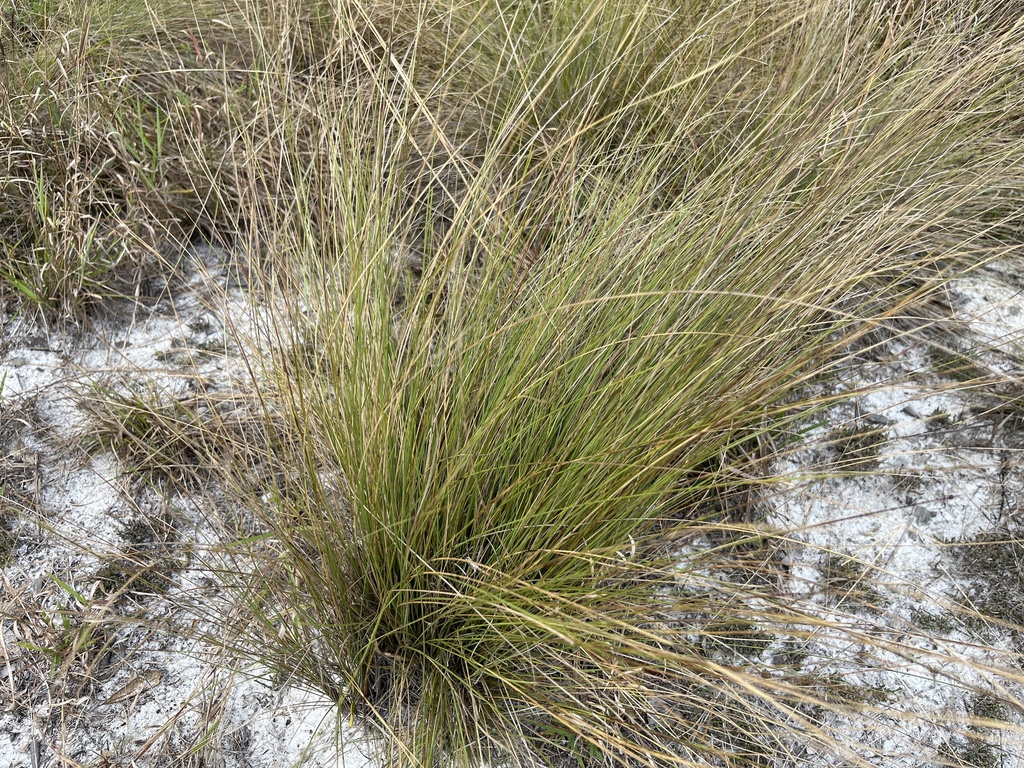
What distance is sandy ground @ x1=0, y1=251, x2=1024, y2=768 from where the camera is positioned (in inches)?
58.7

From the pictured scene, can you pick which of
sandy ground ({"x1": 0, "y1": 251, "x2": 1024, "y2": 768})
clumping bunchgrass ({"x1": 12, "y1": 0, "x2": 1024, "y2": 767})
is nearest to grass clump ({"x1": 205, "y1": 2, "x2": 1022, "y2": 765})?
clumping bunchgrass ({"x1": 12, "y1": 0, "x2": 1024, "y2": 767})

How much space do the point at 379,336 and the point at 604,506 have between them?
497 mm

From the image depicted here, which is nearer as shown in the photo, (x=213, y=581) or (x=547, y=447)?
(x=547, y=447)

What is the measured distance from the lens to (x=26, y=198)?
2.11 metres

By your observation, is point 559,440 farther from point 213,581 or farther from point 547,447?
point 213,581

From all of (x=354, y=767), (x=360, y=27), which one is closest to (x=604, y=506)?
(x=354, y=767)

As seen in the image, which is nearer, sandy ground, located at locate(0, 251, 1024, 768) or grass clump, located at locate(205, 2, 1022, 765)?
grass clump, located at locate(205, 2, 1022, 765)

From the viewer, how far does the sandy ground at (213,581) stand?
1492 mm

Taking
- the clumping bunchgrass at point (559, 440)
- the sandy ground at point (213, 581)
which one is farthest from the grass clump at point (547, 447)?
the sandy ground at point (213, 581)

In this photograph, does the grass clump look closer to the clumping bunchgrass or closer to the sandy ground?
the clumping bunchgrass

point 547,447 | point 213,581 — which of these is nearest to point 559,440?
point 547,447

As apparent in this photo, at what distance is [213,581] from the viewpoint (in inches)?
65.4

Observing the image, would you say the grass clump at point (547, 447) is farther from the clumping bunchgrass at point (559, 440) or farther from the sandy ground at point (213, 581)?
the sandy ground at point (213, 581)

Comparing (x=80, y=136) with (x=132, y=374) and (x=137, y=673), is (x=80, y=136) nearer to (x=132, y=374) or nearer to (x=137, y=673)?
(x=132, y=374)
